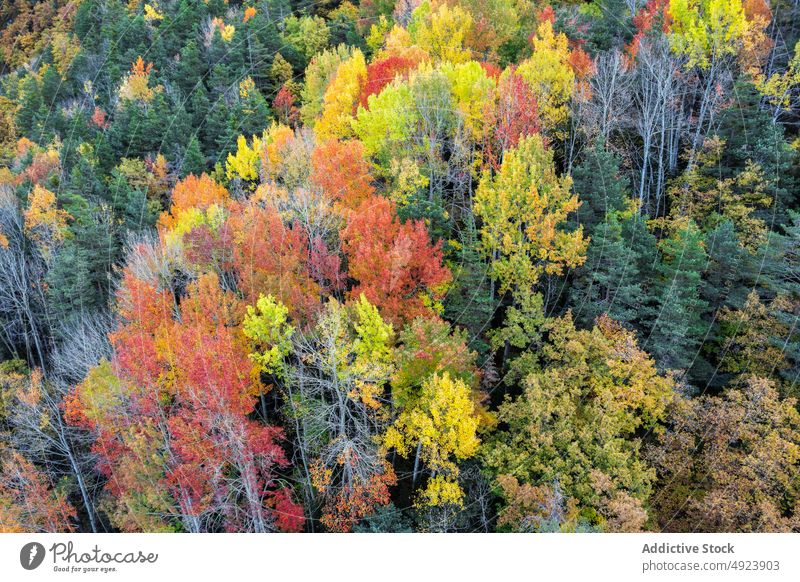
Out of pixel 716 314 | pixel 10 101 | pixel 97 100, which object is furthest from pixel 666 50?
pixel 10 101

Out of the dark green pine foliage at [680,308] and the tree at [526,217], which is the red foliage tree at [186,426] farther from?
the dark green pine foliage at [680,308]

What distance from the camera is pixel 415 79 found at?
36.5 meters

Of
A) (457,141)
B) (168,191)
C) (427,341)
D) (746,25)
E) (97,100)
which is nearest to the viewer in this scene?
(427,341)

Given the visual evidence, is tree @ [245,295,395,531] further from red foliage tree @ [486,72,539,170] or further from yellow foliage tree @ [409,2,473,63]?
yellow foliage tree @ [409,2,473,63]

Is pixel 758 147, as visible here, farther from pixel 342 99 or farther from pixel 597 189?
pixel 342 99

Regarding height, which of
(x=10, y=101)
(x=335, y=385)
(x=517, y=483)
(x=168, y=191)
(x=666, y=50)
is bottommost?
(x=517, y=483)

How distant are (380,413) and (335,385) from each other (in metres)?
3.71

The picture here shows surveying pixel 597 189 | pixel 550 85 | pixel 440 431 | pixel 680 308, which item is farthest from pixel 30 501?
pixel 550 85

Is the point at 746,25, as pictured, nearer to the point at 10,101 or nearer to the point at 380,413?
the point at 380,413
